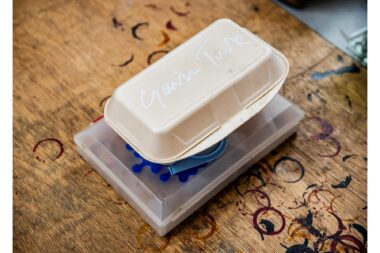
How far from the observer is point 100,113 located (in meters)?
1.17

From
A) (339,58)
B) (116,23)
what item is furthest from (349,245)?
(116,23)

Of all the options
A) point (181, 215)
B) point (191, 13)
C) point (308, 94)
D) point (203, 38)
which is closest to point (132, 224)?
point (181, 215)

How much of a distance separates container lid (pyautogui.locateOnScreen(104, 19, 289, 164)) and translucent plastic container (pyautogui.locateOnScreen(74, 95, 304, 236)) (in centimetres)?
8

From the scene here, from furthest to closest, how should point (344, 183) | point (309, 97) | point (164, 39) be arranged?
point (164, 39) < point (309, 97) < point (344, 183)

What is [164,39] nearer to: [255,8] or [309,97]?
[255,8]

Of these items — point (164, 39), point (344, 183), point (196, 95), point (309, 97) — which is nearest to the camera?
point (196, 95)

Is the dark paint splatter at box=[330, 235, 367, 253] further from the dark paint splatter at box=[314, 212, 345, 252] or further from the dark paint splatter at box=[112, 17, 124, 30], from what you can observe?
the dark paint splatter at box=[112, 17, 124, 30]

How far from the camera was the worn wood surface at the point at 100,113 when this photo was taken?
1008 mm

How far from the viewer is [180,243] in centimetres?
100

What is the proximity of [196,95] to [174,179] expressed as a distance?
17 cm

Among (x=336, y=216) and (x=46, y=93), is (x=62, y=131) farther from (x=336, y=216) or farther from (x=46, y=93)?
(x=336, y=216)

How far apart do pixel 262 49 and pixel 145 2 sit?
0.47 metres

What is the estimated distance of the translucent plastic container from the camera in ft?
3.29
